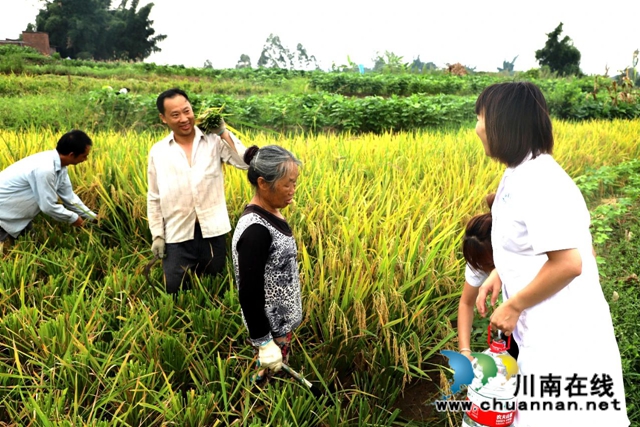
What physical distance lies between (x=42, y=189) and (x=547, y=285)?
125 inches

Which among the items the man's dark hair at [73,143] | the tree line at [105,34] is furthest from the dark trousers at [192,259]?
the tree line at [105,34]

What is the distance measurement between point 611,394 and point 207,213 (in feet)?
6.82

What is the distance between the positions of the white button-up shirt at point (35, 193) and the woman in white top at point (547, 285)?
2901mm

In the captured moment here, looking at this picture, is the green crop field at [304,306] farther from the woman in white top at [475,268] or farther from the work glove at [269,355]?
the woman in white top at [475,268]

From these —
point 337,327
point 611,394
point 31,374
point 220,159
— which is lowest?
point 31,374

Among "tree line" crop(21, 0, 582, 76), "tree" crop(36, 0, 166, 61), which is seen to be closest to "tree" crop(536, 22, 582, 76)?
"tree line" crop(21, 0, 582, 76)

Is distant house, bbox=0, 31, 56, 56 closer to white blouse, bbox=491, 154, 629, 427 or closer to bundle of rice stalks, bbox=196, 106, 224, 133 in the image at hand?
bundle of rice stalks, bbox=196, 106, 224, 133

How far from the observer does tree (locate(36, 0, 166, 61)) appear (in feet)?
112

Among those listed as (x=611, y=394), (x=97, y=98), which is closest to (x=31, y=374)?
(x=611, y=394)

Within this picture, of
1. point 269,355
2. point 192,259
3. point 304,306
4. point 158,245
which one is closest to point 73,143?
point 158,245

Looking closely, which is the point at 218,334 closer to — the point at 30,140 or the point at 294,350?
the point at 294,350

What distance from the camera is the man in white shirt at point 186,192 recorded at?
2.65 meters

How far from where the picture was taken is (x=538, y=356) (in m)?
1.31

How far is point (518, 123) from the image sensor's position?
1.35 m
